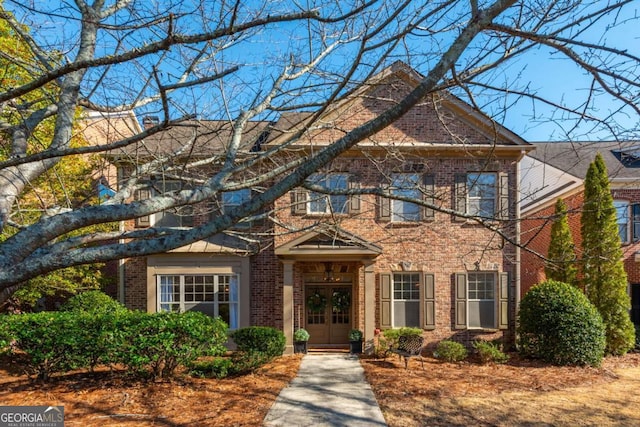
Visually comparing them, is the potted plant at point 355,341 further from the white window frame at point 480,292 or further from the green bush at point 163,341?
the green bush at point 163,341

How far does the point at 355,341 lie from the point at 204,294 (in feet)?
15.0

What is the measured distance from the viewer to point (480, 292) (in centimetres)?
1181

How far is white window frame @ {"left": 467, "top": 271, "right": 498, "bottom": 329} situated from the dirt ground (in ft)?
6.78

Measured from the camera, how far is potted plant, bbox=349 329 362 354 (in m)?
11.2

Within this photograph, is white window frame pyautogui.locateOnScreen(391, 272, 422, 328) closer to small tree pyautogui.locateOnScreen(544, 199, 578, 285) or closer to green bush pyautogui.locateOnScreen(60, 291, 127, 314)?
small tree pyautogui.locateOnScreen(544, 199, 578, 285)

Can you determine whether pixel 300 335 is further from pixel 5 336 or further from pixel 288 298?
pixel 5 336

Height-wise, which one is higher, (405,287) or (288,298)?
(405,287)

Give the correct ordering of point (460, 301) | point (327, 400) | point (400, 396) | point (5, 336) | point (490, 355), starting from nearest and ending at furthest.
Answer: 1. point (327, 400)
2. point (400, 396)
3. point (5, 336)
4. point (490, 355)
5. point (460, 301)

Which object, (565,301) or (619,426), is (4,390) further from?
(565,301)

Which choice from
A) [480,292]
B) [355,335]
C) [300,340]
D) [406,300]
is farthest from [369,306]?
[480,292]

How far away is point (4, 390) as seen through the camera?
7.82m

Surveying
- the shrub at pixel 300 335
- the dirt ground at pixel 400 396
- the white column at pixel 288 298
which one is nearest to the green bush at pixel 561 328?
the dirt ground at pixel 400 396

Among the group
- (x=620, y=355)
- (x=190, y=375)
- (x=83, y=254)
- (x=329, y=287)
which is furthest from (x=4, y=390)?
(x=620, y=355)

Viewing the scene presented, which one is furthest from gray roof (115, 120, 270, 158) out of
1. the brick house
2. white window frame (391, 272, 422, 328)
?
white window frame (391, 272, 422, 328)
